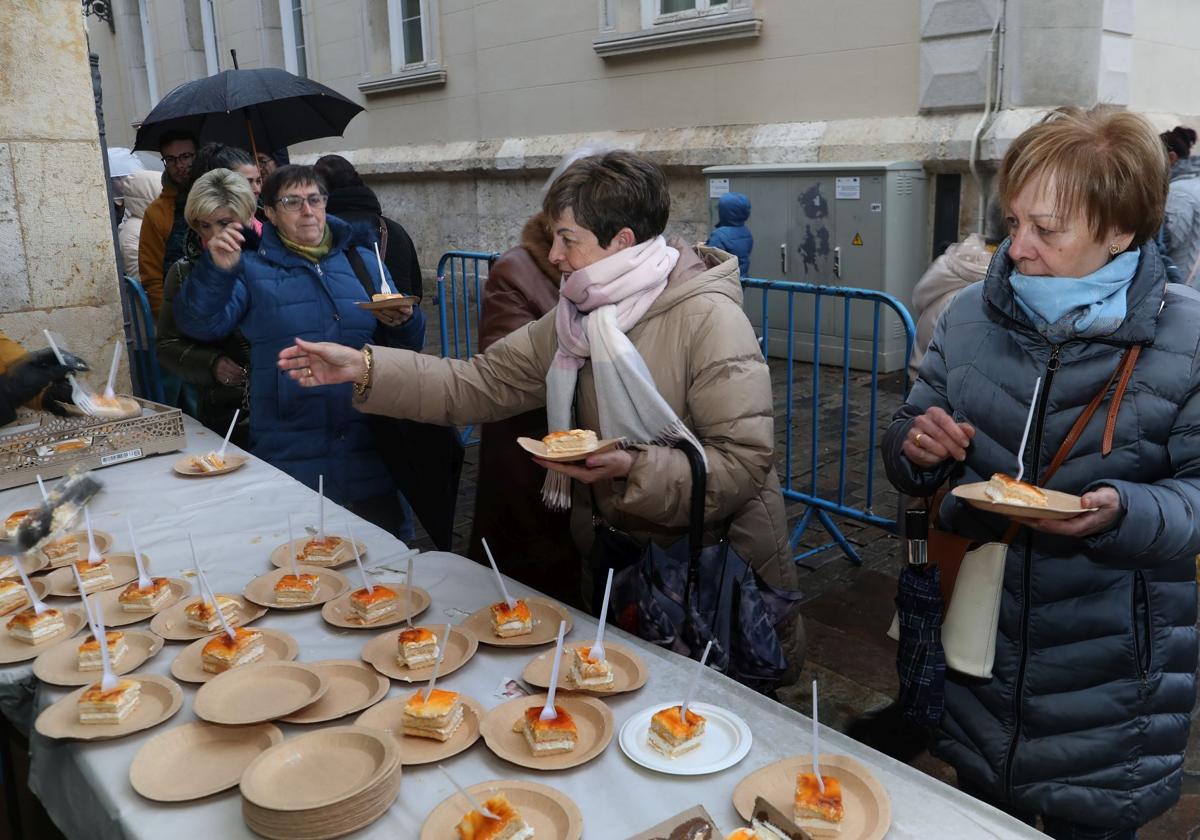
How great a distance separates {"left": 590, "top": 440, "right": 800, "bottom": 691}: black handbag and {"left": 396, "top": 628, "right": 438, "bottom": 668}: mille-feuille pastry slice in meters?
0.58

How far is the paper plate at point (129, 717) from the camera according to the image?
196 cm

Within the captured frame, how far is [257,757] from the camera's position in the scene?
181 centimetres

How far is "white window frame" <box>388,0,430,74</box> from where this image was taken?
46.0ft

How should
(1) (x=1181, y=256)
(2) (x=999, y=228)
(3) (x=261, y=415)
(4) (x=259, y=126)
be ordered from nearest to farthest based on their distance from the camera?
(3) (x=261, y=415) < (2) (x=999, y=228) < (1) (x=1181, y=256) < (4) (x=259, y=126)

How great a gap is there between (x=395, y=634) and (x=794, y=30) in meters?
8.55

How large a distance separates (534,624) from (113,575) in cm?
130

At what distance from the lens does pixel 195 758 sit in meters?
1.90

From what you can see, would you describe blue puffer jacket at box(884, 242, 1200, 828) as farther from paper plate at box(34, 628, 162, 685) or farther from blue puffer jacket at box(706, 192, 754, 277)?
blue puffer jacket at box(706, 192, 754, 277)

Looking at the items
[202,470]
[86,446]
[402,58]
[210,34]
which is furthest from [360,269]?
[210,34]

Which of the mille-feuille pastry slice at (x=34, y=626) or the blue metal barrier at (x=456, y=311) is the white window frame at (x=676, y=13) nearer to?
the blue metal barrier at (x=456, y=311)

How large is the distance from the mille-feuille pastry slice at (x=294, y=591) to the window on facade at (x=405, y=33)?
43.2 feet

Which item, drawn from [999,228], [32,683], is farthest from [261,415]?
[999,228]

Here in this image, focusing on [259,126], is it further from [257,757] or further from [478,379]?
[257,757]

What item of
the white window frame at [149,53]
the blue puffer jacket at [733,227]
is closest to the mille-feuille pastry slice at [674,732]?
the blue puffer jacket at [733,227]
